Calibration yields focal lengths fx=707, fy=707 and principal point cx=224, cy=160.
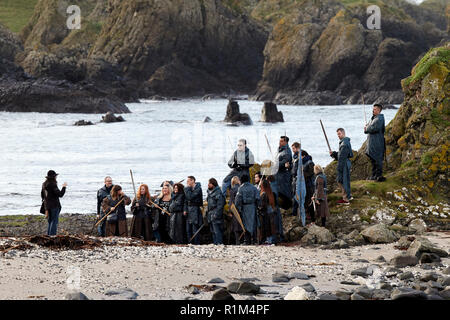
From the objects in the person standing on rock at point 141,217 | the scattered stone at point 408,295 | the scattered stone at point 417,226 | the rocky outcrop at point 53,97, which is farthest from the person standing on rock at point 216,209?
the rocky outcrop at point 53,97

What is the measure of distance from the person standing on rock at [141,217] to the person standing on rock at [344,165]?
4.11 metres

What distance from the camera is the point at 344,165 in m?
15.3

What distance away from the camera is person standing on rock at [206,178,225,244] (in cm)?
1406

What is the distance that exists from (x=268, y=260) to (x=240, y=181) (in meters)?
3.68

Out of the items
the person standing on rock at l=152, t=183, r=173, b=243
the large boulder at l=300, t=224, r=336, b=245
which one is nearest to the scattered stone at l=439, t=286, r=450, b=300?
the large boulder at l=300, t=224, r=336, b=245

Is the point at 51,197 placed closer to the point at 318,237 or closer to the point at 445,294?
the point at 318,237

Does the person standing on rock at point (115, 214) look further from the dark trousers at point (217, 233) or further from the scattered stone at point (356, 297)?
the scattered stone at point (356, 297)

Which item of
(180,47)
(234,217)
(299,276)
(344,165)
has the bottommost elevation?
(299,276)

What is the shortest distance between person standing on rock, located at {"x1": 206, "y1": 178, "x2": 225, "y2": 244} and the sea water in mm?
→ 6760

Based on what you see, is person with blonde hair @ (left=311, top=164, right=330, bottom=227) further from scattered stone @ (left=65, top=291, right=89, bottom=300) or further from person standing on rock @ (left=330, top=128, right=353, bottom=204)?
scattered stone @ (left=65, top=291, right=89, bottom=300)

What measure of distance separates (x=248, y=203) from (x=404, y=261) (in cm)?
368

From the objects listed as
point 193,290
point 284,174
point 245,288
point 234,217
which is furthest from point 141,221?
point 245,288

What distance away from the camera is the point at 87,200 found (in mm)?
22828

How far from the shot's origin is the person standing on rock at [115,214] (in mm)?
14172
